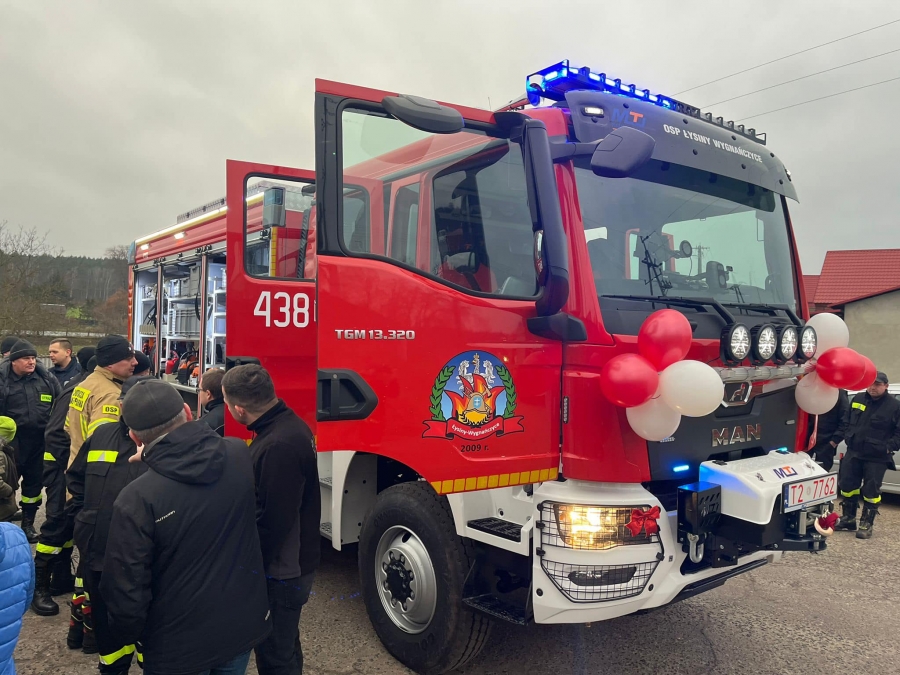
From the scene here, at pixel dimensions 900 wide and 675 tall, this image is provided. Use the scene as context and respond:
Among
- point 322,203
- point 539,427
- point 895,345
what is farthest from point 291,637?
point 895,345

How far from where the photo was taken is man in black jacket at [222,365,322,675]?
8.14 ft

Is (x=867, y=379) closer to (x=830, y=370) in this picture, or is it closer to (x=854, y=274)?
(x=830, y=370)

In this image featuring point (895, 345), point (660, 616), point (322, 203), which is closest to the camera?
point (322, 203)

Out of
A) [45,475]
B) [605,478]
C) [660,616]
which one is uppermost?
[605,478]

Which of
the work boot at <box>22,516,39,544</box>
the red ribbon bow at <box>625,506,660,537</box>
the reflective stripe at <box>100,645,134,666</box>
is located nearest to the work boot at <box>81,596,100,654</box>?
the reflective stripe at <box>100,645,134,666</box>

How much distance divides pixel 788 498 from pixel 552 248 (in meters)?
1.60

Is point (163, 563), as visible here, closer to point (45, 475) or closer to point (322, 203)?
point (322, 203)

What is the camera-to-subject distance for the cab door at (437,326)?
9.18 ft

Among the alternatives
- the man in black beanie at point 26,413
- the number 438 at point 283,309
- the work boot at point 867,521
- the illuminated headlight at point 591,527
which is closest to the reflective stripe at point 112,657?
the illuminated headlight at point 591,527

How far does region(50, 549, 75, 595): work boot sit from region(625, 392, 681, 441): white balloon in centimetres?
367

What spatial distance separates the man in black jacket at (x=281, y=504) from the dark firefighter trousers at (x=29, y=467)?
147 inches

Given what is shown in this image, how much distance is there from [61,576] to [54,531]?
14.4 inches

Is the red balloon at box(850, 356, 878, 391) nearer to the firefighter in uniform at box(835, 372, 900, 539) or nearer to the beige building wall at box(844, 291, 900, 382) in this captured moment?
the firefighter in uniform at box(835, 372, 900, 539)

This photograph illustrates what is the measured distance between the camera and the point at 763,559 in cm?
324
